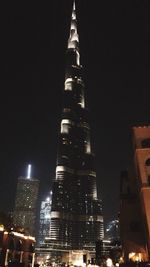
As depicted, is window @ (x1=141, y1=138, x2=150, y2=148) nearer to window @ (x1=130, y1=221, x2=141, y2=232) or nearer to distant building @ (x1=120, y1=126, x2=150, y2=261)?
distant building @ (x1=120, y1=126, x2=150, y2=261)

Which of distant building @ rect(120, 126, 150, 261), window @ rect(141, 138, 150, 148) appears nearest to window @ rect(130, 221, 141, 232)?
distant building @ rect(120, 126, 150, 261)

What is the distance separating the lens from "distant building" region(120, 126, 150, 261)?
38000 mm

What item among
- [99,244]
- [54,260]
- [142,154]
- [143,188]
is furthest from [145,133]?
[54,260]

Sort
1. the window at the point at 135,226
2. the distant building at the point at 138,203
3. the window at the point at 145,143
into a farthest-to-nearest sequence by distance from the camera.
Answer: the window at the point at 135,226 < the window at the point at 145,143 < the distant building at the point at 138,203

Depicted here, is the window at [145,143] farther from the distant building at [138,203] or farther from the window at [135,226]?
the window at [135,226]

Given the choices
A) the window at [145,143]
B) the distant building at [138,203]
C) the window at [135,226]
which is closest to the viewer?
the distant building at [138,203]

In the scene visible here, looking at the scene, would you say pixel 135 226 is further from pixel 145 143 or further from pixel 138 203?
pixel 145 143

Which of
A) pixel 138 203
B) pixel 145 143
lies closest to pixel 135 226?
pixel 138 203

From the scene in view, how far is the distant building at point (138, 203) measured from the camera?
3800 centimetres

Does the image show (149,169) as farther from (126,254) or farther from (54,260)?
(54,260)

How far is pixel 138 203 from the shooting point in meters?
51.5

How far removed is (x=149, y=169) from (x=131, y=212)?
15578 millimetres

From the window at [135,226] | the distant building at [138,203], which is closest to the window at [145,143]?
the distant building at [138,203]

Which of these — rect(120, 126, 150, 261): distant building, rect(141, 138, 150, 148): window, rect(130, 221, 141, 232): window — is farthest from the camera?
rect(130, 221, 141, 232): window
